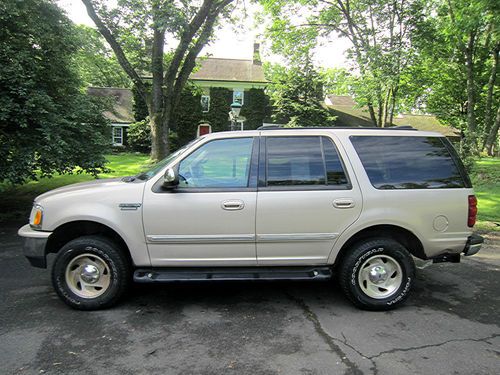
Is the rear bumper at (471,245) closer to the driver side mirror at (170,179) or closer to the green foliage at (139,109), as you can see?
the driver side mirror at (170,179)

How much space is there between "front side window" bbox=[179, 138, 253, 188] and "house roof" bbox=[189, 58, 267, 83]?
33911 millimetres

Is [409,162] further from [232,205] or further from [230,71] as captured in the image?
[230,71]

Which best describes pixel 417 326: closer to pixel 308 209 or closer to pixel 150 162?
pixel 308 209

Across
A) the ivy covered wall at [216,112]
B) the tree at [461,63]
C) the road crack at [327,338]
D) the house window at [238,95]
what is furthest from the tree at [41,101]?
the house window at [238,95]

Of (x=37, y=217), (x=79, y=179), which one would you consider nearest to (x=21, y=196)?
(x=79, y=179)

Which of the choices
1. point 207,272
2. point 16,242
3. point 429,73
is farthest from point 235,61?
point 207,272

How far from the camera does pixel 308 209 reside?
4098 millimetres

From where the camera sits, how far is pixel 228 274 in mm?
4117

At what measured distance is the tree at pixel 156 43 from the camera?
45.8 feet

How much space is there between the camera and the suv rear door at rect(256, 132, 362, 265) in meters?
4.09

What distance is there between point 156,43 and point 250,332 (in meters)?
14.5

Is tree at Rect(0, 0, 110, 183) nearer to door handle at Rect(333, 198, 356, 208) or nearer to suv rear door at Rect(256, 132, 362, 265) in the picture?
suv rear door at Rect(256, 132, 362, 265)

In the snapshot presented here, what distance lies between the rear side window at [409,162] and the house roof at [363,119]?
114ft

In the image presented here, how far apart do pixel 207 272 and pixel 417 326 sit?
2227mm
